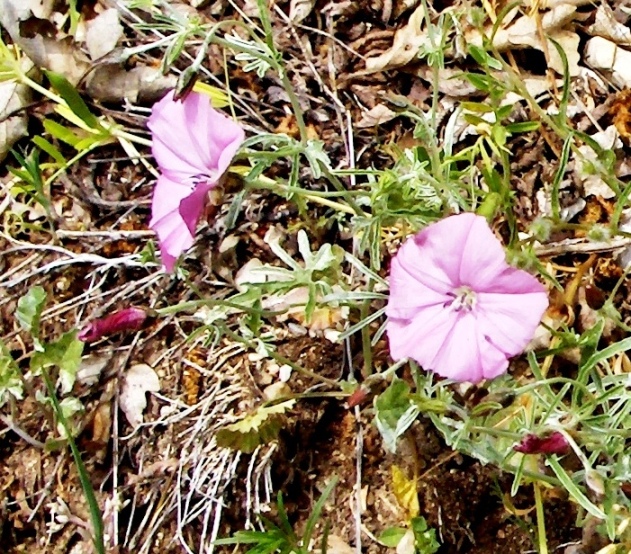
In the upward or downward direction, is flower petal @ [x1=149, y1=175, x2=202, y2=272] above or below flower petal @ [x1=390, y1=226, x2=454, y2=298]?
A: above

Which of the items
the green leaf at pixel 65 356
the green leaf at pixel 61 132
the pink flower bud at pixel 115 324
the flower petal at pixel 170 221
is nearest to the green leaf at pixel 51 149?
the green leaf at pixel 61 132

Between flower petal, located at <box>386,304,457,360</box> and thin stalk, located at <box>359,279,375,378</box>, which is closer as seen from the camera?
flower petal, located at <box>386,304,457,360</box>

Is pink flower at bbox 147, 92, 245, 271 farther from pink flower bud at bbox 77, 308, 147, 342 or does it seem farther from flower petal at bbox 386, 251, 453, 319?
flower petal at bbox 386, 251, 453, 319

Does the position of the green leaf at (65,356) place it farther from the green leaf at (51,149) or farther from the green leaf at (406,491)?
the green leaf at (406,491)

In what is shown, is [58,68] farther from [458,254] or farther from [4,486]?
[458,254]

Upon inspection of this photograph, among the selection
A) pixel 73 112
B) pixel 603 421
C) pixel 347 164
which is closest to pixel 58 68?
pixel 73 112

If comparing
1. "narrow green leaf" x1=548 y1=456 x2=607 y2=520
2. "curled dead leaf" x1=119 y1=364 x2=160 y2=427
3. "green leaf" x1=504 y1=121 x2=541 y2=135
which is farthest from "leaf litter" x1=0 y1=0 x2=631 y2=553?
"narrow green leaf" x1=548 y1=456 x2=607 y2=520
